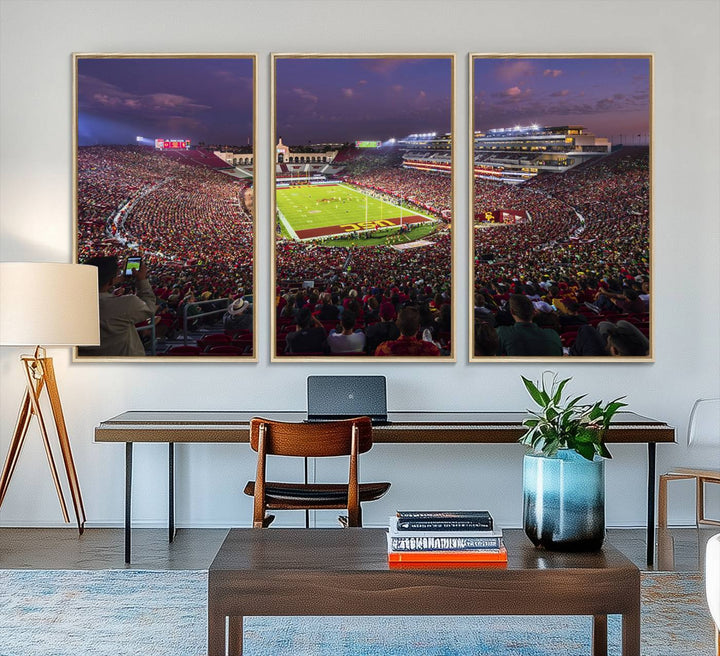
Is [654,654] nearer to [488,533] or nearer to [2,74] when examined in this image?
[488,533]

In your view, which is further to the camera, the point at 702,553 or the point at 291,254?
the point at 291,254

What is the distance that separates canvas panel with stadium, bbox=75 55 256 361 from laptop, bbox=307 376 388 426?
0.66m

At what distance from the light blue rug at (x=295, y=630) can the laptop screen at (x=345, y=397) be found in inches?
42.9

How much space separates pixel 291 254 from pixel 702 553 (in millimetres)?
2578

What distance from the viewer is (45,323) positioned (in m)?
4.20

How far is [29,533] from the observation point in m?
4.59

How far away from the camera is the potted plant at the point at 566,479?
2340 millimetres

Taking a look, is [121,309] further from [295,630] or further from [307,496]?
[295,630]

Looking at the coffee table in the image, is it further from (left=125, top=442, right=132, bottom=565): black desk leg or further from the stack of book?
(left=125, top=442, right=132, bottom=565): black desk leg

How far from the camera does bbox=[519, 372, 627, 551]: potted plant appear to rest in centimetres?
234

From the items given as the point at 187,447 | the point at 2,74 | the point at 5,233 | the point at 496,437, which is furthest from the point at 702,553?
the point at 2,74

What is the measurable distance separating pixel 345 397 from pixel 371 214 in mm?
1115

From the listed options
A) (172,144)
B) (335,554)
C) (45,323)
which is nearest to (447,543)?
(335,554)

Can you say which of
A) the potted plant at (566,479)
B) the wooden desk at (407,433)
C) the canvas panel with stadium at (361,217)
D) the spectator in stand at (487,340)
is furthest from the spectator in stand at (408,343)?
the potted plant at (566,479)
